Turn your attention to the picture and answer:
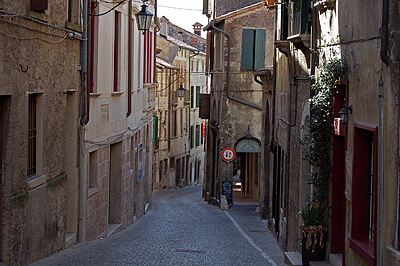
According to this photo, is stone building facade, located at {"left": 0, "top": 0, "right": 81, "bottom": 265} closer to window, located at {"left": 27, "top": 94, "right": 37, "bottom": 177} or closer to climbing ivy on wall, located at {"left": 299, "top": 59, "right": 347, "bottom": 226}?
window, located at {"left": 27, "top": 94, "right": 37, "bottom": 177}

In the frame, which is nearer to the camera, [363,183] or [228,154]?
[363,183]

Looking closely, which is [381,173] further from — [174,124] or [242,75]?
[174,124]

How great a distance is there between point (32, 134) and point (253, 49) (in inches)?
728

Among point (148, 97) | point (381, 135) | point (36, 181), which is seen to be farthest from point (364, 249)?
point (148, 97)

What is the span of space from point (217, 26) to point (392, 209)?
24.4m

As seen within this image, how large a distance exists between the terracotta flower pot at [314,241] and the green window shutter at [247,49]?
61.0ft

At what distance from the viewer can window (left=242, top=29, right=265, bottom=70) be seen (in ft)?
90.4

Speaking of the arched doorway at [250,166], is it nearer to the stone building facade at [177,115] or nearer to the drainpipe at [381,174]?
the stone building facade at [177,115]

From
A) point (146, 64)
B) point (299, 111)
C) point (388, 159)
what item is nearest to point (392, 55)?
point (388, 159)

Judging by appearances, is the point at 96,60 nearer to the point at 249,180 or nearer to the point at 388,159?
the point at 388,159

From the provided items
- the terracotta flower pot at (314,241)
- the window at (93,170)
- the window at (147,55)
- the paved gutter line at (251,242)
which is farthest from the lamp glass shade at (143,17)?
the window at (147,55)

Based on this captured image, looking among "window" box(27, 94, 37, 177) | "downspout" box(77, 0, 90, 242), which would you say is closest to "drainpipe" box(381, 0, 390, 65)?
"window" box(27, 94, 37, 177)

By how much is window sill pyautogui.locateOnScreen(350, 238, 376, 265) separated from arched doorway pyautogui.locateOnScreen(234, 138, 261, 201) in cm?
2006

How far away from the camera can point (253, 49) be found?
2775 cm
